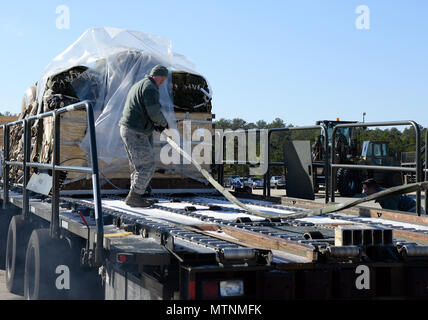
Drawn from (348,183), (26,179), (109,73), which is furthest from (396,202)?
(348,183)

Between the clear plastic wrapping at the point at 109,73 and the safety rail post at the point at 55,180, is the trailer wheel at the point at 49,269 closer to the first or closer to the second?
the safety rail post at the point at 55,180

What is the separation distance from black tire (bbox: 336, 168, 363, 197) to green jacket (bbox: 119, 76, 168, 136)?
54.3ft

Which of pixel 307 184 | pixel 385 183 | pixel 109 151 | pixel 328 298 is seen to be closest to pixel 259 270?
pixel 328 298

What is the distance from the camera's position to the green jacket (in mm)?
7734

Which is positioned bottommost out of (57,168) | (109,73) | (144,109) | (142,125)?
(57,168)

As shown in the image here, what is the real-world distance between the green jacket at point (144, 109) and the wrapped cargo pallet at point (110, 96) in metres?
1.38

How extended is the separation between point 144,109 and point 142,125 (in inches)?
8.1

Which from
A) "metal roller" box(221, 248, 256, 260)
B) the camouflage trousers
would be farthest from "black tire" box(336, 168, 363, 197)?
"metal roller" box(221, 248, 256, 260)

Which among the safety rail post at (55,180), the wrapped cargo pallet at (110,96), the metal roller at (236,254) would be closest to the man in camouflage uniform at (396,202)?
the wrapped cargo pallet at (110,96)

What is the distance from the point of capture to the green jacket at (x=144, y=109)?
7.73 metres

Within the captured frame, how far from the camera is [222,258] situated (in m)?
3.88

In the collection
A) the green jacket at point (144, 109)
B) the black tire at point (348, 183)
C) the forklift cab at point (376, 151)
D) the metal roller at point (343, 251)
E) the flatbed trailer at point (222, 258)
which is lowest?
the black tire at point (348, 183)

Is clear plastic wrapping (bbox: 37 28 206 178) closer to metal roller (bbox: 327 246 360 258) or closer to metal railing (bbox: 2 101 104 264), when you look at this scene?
metal railing (bbox: 2 101 104 264)

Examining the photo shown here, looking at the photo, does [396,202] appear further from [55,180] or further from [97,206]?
[97,206]
